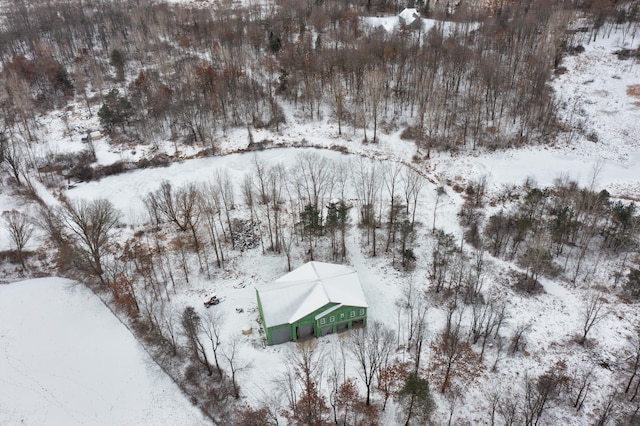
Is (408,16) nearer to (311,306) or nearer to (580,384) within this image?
(311,306)

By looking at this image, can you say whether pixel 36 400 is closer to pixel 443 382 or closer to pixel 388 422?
pixel 388 422

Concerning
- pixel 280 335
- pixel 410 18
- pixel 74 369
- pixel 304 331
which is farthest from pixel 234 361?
pixel 410 18

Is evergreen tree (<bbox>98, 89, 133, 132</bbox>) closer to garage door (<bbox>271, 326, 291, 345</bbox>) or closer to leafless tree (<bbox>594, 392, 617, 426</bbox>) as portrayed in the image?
garage door (<bbox>271, 326, 291, 345</bbox>)

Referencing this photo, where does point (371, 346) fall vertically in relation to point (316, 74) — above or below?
below

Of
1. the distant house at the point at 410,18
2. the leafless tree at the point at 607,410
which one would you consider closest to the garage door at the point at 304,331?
the leafless tree at the point at 607,410

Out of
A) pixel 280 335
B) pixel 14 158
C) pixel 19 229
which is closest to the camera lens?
pixel 280 335

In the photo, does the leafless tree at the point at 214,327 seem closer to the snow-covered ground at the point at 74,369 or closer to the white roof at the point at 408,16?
the snow-covered ground at the point at 74,369
